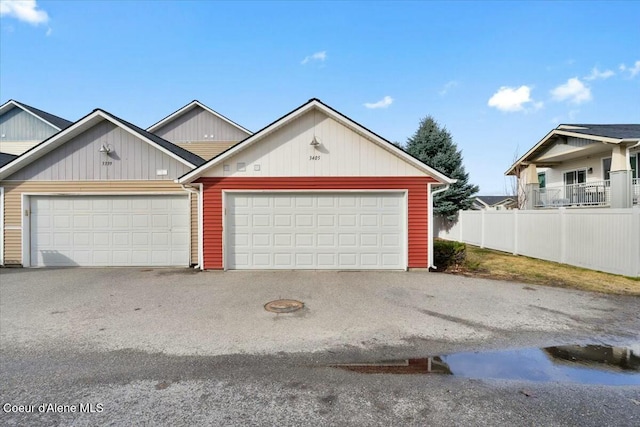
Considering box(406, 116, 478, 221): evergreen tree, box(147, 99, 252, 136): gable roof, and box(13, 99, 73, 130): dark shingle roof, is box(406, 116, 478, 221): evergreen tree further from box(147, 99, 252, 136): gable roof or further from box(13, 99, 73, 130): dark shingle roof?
box(13, 99, 73, 130): dark shingle roof

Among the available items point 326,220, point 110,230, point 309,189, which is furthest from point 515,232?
point 110,230

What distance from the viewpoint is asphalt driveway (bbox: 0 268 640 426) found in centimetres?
288

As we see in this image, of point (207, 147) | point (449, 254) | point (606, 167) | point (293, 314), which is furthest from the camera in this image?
point (207, 147)

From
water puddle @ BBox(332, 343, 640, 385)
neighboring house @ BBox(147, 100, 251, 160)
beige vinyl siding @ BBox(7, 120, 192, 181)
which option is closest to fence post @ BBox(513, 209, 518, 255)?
water puddle @ BBox(332, 343, 640, 385)

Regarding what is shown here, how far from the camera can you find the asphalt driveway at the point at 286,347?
2.88 meters

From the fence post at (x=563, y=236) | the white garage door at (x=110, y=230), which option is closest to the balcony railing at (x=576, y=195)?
Answer: the fence post at (x=563, y=236)

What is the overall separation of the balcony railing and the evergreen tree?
393cm

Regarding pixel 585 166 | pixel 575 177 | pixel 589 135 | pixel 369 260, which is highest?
pixel 589 135

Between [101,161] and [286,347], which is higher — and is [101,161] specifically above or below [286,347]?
above

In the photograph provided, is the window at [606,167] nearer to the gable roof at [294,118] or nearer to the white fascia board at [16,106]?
the gable roof at [294,118]

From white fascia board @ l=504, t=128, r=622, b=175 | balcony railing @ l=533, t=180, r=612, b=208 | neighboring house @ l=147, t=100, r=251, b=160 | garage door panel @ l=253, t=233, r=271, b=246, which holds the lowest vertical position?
garage door panel @ l=253, t=233, r=271, b=246

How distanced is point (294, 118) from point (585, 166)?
16.3 meters

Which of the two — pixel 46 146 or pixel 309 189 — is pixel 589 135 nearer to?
pixel 309 189

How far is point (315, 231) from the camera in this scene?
9.75 metres
